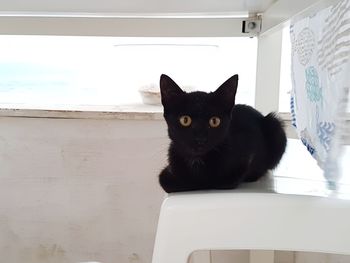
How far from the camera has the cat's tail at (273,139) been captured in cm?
68

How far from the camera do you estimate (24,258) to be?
1.14 m

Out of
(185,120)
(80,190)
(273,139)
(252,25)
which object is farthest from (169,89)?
(80,190)

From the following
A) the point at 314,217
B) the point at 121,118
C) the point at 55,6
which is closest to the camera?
the point at 314,217

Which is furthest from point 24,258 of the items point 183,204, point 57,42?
point 183,204

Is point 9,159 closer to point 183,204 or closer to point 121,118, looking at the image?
point 121,118

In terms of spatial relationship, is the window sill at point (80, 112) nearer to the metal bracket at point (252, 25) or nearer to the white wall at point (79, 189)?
the white wall at point (79, 189)

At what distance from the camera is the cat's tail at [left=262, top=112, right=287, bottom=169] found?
2.22 feet

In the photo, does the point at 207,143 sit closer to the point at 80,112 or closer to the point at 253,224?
the point at 253,224

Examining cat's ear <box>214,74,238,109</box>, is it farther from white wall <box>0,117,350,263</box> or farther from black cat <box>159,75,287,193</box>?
white wall <box>0,117,350,263</box>

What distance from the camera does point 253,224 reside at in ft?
1.54

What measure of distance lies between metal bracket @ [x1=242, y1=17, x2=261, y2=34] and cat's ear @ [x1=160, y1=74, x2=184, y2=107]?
48 cm

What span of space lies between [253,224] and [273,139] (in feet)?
0.83

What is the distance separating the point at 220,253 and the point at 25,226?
571 mm

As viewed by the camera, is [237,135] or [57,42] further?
[57,42]
